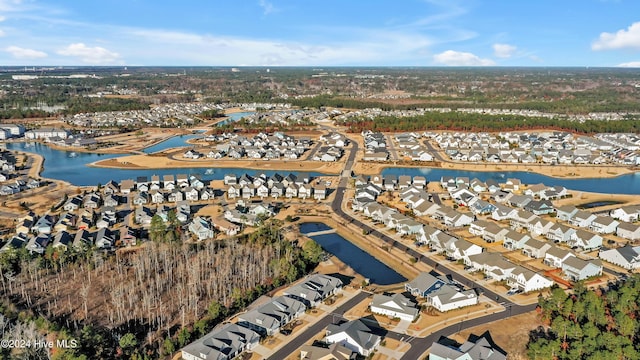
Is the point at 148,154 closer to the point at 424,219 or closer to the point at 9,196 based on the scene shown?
the point at 9,196

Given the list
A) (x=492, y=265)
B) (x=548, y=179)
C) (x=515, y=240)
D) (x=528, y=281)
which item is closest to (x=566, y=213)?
(x=515, y=240)

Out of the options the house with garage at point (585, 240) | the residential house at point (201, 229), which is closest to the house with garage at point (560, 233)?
the house with garage at point (585, 240)

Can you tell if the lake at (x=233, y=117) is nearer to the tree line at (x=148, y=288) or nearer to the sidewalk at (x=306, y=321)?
the tree line at (x=148, y=288)

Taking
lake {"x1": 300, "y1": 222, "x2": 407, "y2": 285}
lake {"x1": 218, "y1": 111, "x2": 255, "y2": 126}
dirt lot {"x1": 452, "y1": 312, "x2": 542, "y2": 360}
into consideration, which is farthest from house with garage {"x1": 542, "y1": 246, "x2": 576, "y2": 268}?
lake {"x1": 218, "y1": 111, "x2": 255, "y2": 126}

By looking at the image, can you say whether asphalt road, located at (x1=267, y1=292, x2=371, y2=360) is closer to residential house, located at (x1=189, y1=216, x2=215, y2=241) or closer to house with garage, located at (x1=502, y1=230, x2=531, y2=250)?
house with garage, located at (x1=502, y1=230, x2=531, y2=250)

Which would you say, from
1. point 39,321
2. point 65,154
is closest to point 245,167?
point 65,154

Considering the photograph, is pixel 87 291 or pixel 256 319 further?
pixel 87 291

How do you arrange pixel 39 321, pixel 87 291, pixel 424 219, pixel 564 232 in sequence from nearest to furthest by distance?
pixel 39 321
pixel 87 291
pixel 564 232
pixel 424 219
